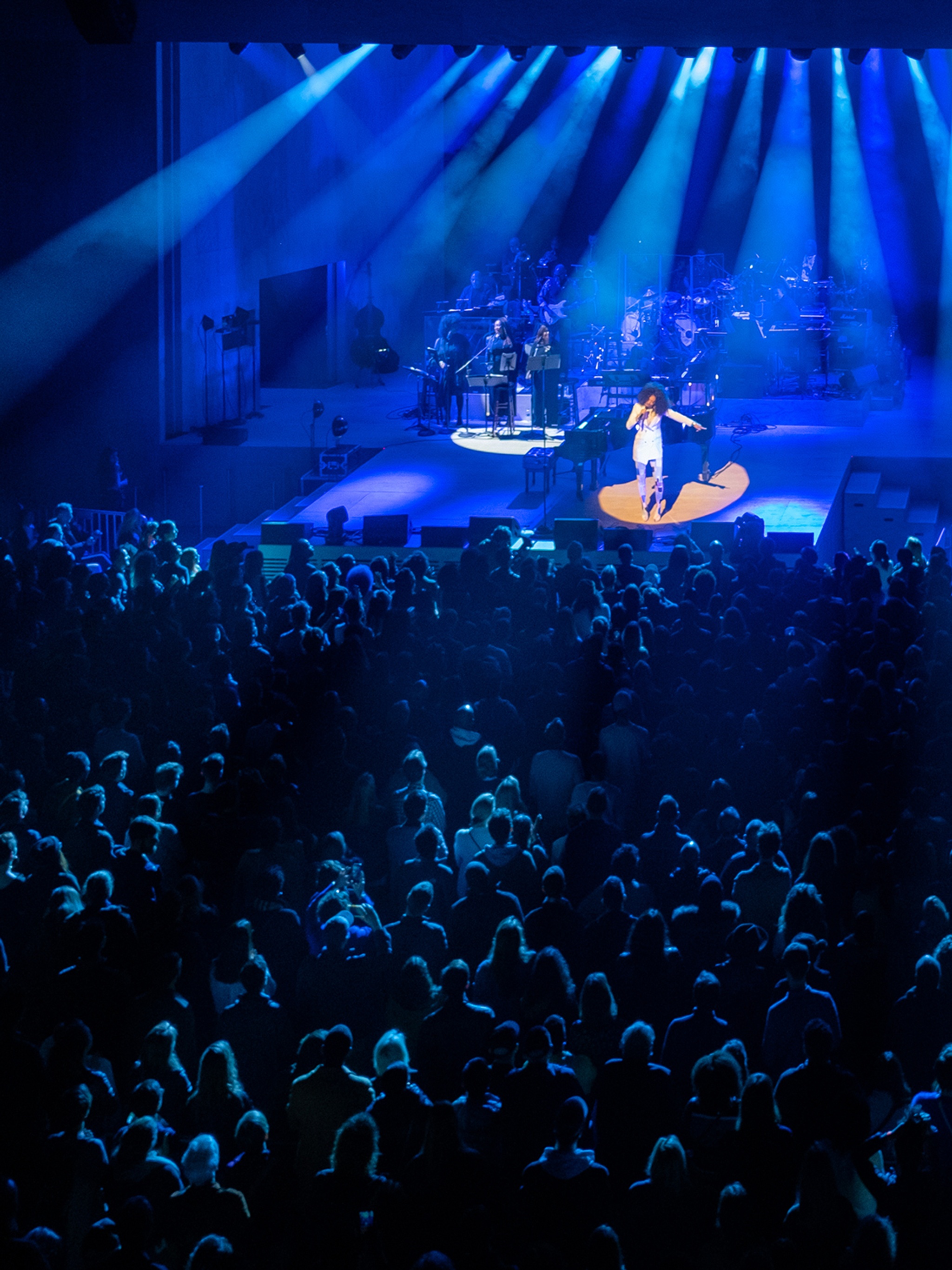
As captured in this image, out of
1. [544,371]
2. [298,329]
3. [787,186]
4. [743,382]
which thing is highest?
[787,186]

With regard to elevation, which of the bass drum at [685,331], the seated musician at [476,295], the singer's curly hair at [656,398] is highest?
the seated musician at [476,295]

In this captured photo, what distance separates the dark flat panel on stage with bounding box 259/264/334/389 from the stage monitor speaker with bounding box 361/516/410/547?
10427 millimetres

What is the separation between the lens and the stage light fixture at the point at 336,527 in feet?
45.3

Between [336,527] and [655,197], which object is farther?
[655,197]

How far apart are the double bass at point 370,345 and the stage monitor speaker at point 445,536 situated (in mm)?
10408

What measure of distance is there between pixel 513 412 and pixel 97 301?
5.23 meters

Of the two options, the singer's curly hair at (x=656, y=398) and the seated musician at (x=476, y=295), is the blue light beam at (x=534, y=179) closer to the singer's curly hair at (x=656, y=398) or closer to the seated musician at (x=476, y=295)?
the seated musician at (x=476, y=295)

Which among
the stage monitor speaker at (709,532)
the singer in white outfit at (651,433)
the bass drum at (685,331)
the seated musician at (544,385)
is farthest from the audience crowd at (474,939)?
the bass drum at (685,331)

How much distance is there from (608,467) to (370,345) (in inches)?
292

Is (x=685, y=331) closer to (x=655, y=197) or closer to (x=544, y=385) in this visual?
(x=544, y=385)

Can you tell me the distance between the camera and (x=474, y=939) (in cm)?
530

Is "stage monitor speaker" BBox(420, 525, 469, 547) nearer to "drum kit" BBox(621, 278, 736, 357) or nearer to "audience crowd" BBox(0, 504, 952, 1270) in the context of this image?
"audience crowd" BBox(0, 504, 952, 1270)

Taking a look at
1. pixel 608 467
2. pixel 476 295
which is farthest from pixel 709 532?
pixel 476 295

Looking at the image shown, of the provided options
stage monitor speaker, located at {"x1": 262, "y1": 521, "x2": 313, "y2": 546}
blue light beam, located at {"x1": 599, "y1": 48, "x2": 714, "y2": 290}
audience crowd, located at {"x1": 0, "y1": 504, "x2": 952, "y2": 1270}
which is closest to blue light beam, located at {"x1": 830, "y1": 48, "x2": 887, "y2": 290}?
blue light beam, located at {"x1": 599, "y1": 48, "x2": 714, "y2": 290}
